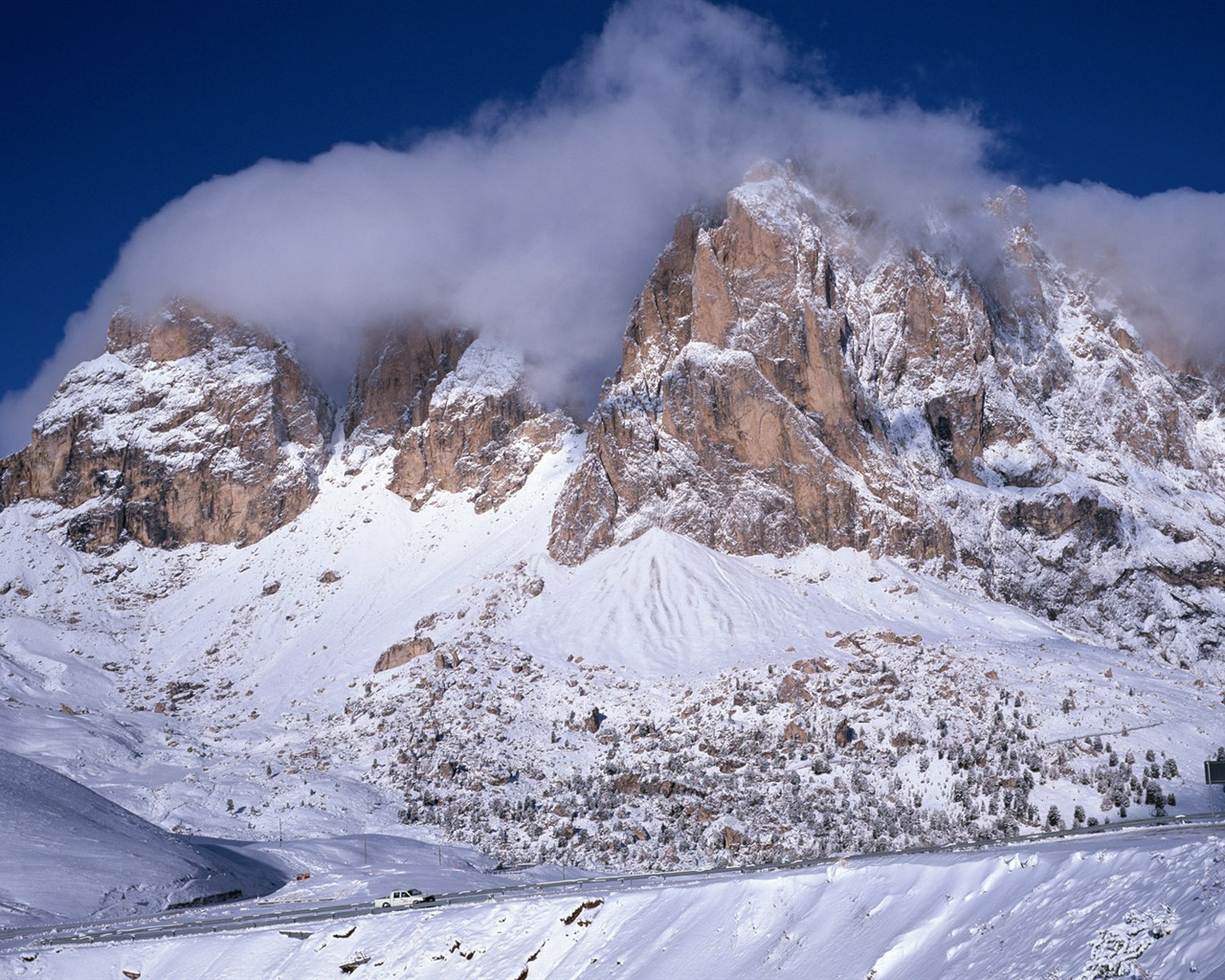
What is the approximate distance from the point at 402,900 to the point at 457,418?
384 feet

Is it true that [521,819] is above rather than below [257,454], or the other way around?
below

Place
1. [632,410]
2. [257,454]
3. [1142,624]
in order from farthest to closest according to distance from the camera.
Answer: [257,454], [632,410], [1142,624]

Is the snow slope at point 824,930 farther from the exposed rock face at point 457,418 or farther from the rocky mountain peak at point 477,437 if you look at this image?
the rocky mountain peak at point 477,437

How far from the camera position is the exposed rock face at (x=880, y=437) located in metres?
117

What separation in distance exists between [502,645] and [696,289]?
145 feet

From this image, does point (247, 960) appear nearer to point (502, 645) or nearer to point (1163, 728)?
point (1163, 728)

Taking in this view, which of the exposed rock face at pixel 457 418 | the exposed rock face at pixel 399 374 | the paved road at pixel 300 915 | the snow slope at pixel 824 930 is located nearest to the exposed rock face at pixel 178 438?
the exposed rock face at pixel 399 374

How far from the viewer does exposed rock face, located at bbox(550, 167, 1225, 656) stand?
11662cm

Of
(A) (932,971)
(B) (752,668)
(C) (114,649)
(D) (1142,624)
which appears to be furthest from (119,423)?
(A) (932,971)

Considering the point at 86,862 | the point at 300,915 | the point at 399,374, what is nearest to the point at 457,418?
the point at 399,374

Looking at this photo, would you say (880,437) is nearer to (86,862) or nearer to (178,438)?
(86,862)

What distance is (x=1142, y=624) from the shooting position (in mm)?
116375

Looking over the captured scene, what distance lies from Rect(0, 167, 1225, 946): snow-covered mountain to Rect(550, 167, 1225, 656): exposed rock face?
1.26 ft

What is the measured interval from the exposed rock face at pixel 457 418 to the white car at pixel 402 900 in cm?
10284
